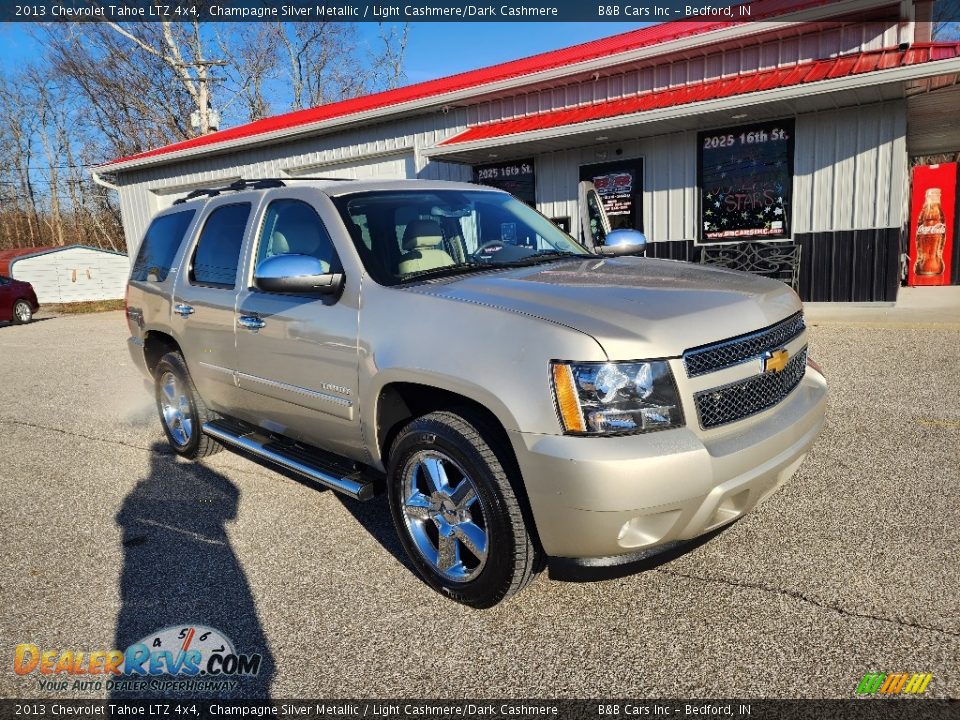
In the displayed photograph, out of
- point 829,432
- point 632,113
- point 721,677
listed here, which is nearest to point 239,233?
point 721,677

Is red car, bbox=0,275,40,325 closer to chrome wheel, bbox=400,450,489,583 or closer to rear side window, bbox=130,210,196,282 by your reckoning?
rear side window, bbox=130,210,196,282

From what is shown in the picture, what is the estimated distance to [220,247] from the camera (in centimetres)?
454

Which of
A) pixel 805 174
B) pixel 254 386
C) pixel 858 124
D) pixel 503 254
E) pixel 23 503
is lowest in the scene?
pixel 23 503

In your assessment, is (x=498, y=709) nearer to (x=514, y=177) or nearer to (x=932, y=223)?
A: (x=514, y=177)

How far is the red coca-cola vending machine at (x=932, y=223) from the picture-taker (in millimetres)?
14859

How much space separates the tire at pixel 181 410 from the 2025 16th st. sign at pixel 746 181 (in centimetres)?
954

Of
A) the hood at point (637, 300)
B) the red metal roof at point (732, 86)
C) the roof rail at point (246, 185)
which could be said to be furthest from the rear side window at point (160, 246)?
the red metal roof at point (732, 86)

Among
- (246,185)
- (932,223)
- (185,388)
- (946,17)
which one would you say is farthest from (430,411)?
(946,17)

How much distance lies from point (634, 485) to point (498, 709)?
897 millimetres

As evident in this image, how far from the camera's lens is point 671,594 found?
3004 mm

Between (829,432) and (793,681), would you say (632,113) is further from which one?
(793,681)

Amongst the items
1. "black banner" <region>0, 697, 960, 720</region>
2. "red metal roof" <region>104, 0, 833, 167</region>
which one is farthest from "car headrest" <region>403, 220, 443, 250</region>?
"red metal roof" <region>104, 0, 833, 167</region>

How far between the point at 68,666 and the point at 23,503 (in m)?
2.30

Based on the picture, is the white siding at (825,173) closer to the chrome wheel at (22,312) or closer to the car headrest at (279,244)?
the car headrest at (279,244)
